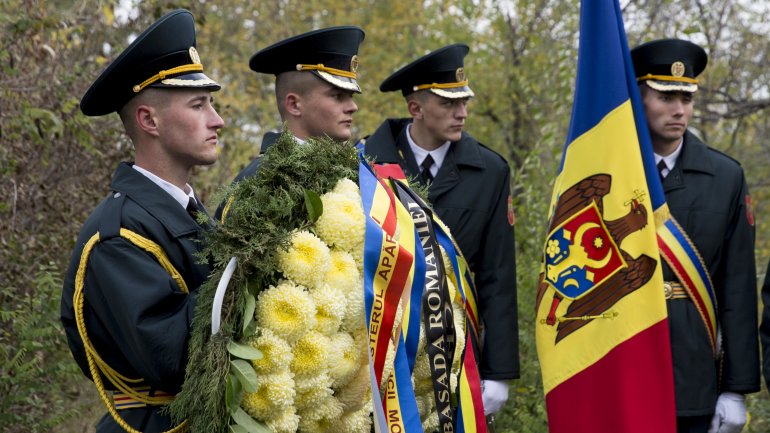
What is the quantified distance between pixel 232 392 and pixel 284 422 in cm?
17

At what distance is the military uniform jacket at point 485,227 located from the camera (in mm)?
5070

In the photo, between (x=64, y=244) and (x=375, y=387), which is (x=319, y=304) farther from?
(x=64, y=244)

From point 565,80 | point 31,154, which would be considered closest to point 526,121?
point 565,80

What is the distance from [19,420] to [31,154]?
5.63ft

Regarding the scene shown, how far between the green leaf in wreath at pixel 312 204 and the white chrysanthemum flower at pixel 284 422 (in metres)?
0.54

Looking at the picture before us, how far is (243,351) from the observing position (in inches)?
112

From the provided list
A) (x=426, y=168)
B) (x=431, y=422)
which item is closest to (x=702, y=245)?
(x=426, y=168)

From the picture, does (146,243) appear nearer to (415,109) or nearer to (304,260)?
(304,260)

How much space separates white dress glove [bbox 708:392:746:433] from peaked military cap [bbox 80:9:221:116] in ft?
9.01

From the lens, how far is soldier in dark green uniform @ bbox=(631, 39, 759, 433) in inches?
187

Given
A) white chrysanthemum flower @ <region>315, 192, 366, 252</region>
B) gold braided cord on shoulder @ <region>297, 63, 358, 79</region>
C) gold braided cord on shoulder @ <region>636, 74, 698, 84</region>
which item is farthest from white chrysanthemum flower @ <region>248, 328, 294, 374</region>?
gold braided cord on shoulder @ <region>636, 74, 698, 84</region>

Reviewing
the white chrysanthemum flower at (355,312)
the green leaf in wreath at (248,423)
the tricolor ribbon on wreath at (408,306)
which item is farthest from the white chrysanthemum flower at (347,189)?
the green leaf in wreath at (248,423)

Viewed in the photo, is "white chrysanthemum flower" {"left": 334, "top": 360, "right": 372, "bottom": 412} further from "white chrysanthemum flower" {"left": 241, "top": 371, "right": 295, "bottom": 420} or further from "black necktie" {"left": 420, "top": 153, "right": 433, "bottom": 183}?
"black necktie" {"left": 420, "top": 153, "right": 433, "bottom": 183}

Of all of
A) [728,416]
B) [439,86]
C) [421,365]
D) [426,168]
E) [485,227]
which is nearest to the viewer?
[421,365]
